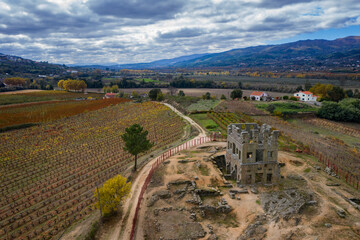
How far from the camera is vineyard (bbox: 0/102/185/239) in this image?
1104 inches

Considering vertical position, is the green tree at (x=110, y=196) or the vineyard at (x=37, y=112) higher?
the vineyard at (x=37, y=112)

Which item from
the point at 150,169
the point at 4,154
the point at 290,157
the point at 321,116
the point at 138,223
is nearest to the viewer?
the point at 138,223

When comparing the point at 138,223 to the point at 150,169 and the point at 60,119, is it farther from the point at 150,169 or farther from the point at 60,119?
the point at 60,119

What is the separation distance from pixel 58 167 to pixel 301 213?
37.5 meters

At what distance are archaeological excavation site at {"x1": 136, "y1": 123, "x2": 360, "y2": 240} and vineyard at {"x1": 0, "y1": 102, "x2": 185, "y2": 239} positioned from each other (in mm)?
9828

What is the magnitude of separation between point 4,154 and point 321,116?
91.6 m

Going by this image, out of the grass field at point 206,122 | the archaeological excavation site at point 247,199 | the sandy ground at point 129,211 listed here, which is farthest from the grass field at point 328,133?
the sandy ground at point 129,211

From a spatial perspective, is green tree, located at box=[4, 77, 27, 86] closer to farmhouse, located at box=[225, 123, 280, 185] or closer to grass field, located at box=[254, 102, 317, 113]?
grass field, located at box=[254, 102, 317, 113]

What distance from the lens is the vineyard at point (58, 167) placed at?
Result: 28.0 meters

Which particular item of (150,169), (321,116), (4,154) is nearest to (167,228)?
(150,169)

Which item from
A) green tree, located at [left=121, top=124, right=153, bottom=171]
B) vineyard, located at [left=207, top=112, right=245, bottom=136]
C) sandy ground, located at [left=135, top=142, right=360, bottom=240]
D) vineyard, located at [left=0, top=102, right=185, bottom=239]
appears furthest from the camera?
vineyard, located at [left=207, top=112, right=245, bottom=136]

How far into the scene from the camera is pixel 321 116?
83250 millimetres

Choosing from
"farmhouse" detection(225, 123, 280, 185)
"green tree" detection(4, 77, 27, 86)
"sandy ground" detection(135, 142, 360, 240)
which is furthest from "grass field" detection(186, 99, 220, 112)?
"green tree" detection(4, 77, 27, 86)

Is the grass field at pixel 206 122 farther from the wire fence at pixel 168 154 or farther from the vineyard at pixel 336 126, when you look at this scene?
the vineyard at pixel 336 126
